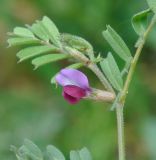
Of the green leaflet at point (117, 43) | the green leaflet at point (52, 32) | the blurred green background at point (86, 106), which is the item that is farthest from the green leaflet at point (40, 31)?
the blurred green background at point (86, 106)

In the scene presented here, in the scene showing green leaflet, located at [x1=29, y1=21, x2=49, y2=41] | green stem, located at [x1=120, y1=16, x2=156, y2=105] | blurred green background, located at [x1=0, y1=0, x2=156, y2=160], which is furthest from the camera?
blurred green background, located at [x1=0, y1=0, x2=156, y2=160]

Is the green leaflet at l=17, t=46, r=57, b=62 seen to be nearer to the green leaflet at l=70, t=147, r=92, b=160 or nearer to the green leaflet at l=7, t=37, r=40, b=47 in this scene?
the green leaflet at l=7, t=37, r=40, b=47

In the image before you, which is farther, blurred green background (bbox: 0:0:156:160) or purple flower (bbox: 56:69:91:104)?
blurred green background (bbox: 0:0:156:160)

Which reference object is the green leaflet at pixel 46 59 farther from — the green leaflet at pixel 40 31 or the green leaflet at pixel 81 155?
the green leaflet at pixel 81 155

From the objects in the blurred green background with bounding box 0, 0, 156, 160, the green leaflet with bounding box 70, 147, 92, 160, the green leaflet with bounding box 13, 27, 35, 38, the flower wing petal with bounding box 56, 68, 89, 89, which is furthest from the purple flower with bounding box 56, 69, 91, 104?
the blurred green background with bounding box 0, 0, 156, 160

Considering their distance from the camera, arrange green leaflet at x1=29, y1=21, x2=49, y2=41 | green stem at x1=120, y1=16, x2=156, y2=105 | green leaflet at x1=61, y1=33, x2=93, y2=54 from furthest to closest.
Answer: green leaflet at x1=29, y1=21, x2=49, y2=41 < green leaflet at x1=61, y1=33, x2=93, y2=54 < green stem at x1=120, y1=16, x2=156, y2=105

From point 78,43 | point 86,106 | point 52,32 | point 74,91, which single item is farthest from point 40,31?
point 86,106

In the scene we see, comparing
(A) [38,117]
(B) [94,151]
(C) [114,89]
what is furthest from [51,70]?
(C) [114,89]

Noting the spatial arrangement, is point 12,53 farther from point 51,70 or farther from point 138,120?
point 138,120
